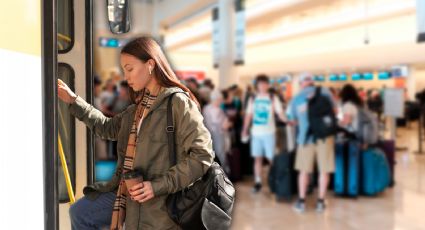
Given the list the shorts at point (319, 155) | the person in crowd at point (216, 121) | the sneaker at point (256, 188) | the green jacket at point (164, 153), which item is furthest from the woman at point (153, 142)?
the sneaker at point (256, 188)

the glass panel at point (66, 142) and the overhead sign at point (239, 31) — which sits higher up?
the overhead sign at point (239, 31)

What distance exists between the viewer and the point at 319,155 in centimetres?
538

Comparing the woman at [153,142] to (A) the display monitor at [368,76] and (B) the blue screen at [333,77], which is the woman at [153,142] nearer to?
(A) the display monitor at [368,76]

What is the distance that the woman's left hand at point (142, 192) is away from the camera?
172cm

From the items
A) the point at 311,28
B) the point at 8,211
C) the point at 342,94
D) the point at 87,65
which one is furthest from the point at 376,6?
the point at 8,211

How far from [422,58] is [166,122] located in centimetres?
1587

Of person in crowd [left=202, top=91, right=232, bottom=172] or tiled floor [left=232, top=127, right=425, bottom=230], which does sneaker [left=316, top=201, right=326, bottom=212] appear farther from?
person in crowd [left=202, top=91, right=232, bottom=172]

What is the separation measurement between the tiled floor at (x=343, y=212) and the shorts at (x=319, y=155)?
57 centimetres

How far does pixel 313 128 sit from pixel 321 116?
0.58 ft

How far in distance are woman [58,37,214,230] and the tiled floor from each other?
3121 mm

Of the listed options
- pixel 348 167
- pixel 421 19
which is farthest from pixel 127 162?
pixel 421 19

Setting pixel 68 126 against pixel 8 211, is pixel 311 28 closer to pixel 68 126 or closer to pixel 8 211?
pixel 68 126

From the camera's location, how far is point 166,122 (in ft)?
5.94

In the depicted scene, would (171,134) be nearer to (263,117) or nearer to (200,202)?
(200,202)
